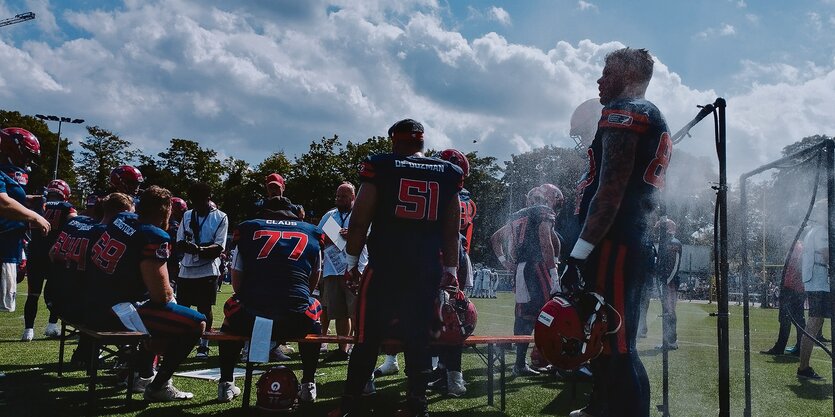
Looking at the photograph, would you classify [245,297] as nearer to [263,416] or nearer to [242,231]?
[242,231]

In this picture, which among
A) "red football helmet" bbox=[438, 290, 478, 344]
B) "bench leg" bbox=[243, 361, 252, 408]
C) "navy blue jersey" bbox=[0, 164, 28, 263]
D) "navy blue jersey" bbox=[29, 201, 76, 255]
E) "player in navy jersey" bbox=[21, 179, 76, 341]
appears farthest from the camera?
"navy blue jersey" bbox=[29, 201, 76, 255]

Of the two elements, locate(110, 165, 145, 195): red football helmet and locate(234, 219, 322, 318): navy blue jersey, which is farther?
locate(110, 165, 145, 195): red football helmet

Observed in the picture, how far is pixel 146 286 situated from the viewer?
500 centimetres

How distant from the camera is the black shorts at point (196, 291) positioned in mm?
7500

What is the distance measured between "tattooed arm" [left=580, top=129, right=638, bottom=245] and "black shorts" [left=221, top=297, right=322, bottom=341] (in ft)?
8.70

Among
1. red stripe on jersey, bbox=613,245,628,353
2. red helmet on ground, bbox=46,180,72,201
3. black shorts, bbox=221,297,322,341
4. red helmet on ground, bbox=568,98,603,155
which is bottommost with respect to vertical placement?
black shorts, bbox=221,297,322,341

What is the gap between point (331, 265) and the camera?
790 cm

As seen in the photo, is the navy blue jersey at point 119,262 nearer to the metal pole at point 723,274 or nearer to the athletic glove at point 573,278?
the athletic glove at point 573,278

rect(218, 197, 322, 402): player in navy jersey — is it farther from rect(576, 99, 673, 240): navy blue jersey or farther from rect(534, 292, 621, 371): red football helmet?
rect(576, 99, 673, 240): navy blue jersey

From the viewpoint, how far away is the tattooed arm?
132 inches

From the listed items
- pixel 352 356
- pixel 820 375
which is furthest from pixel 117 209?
pixel 820 375

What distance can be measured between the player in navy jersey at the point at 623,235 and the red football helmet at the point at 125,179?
16.7 feet

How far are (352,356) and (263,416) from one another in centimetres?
121

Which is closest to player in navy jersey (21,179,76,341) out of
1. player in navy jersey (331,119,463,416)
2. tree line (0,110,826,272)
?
player in navy jersey (331,119,463,416)
